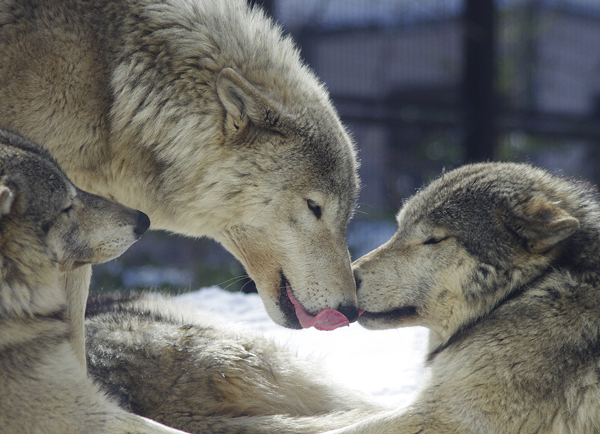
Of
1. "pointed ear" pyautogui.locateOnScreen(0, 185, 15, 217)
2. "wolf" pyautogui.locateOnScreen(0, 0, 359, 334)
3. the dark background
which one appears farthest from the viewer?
the dark background

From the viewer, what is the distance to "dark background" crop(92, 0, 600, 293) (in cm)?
760

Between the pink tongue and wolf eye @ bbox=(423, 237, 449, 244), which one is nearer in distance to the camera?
wolf eye @ bbox=(423, 237, 449, 244)

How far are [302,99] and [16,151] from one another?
1.59 metres

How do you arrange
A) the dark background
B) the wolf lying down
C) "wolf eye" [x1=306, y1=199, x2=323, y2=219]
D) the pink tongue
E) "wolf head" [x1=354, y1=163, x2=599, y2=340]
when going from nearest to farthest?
the wolf lying down, "wolf head" [x1=354, y1=163, x2=599, y2=340], the pink tongue, "wolf eye" [x1=306, y1=199, x2=323, y2=219], the dark background

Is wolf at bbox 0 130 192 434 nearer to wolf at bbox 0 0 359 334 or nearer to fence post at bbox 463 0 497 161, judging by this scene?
wolf at bbox 0 0 359 334

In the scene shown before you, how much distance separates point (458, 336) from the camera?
2863 mm

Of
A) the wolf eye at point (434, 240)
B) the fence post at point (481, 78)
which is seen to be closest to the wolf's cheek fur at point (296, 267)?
the wolf eye at point (434, 240)

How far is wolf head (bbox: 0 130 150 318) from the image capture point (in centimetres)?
249

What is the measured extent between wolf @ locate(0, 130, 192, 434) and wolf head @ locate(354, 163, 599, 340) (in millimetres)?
1288

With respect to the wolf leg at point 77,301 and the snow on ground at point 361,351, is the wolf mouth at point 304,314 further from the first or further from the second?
the wolf leg at point 77,301

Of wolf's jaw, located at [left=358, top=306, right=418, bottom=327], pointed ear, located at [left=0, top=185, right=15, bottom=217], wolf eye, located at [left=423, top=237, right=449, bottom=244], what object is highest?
pointed ear, located at [left=0, top=185, right=15, bottom=217]

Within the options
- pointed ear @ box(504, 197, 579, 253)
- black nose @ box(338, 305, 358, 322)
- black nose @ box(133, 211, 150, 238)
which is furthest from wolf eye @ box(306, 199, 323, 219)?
pointed ear @ box(504, 197, 579, 253)

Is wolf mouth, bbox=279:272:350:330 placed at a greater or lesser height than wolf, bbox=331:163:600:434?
lesser

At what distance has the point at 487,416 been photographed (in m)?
2.46
